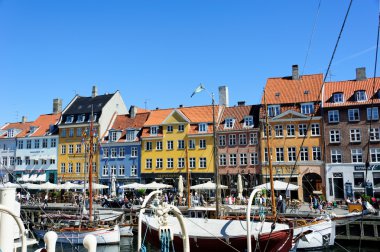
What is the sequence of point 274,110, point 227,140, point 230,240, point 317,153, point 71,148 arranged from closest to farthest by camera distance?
point 230,240 < point 317,153 < point 274,110 < point 227,140 < point 71,148

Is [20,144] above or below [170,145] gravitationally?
above

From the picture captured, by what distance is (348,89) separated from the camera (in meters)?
41.3

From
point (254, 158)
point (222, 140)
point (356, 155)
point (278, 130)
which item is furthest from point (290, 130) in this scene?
point (222, 140)

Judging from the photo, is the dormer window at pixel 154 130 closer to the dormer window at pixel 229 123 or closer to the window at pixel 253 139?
the dormer window at pixel 229 123

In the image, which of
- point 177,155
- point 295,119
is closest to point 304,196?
point 295,119

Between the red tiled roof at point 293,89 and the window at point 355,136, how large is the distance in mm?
5271

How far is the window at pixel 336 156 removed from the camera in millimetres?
39719

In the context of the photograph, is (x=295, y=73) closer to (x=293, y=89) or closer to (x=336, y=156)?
(x=293, y=89)

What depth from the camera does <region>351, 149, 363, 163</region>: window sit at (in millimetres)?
38891

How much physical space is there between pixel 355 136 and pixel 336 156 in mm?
2756

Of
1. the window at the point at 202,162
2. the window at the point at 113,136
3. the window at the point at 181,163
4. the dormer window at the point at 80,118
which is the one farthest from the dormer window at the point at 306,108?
the dormer window at the point at 80,118

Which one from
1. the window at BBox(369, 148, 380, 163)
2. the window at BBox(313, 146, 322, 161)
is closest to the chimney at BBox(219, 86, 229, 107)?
the window at BBox(313, 146, 322, 161)

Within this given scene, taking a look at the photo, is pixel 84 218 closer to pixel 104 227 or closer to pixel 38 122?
pixel 104 227

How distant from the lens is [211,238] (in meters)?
17.7
